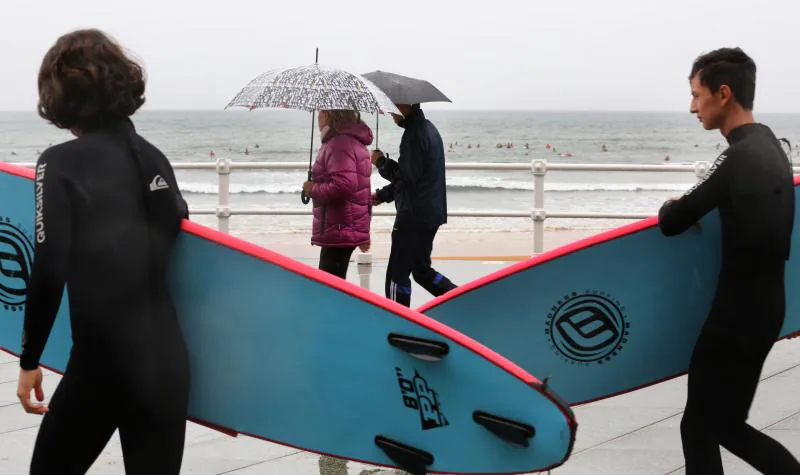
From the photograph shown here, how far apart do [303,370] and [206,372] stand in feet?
0.87

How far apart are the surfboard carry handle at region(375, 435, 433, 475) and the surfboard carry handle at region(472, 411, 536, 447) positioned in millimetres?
194

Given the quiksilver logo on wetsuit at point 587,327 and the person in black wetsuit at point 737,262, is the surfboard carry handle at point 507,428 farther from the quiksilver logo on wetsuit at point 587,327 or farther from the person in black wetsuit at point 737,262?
the quiksilver logo on wetsuit at point 587,327

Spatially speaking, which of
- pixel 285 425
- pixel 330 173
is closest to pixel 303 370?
pixel 285 425

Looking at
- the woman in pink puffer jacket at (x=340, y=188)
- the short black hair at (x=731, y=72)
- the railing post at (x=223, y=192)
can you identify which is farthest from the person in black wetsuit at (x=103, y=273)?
the railing post at (x=223, y=192)

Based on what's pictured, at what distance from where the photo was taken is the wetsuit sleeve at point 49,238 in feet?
7.61

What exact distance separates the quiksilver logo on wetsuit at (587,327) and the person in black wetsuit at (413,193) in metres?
2.44

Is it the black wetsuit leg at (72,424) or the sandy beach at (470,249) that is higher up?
the black wetsuit leg at (72,424)

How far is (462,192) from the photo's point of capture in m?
33.3

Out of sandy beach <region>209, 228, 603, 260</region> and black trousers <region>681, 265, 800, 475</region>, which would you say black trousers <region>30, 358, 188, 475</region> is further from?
sandy beach <region>209, 228, 603, 260</region>

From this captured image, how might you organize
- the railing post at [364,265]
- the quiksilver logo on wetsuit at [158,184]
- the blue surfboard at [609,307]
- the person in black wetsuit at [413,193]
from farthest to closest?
the railing post at [364,265]
the person in black wetsuit at [413,193]
the blue surfboard at [609,307]
the quiksilver logo on wetsuit at [158,184]

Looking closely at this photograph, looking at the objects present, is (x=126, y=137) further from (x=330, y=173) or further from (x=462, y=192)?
(x=462, y=192)

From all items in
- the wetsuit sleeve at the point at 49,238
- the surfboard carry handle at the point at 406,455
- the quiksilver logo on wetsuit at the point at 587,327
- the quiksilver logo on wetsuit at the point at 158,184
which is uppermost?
the quiksilver logo on wetsuit at the point at 158,184

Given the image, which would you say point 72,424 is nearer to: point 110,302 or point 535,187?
point 110,302

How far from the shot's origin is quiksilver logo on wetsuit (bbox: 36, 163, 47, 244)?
2.33 meters
